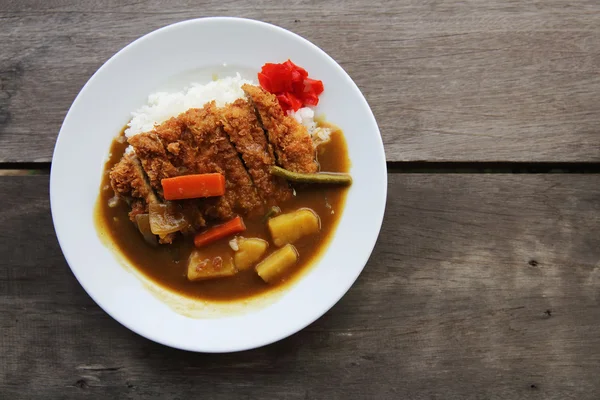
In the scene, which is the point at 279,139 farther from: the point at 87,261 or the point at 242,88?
the point at 87,261

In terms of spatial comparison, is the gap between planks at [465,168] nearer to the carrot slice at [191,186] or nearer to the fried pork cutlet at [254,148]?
the fried pork cutlet at [254,148]

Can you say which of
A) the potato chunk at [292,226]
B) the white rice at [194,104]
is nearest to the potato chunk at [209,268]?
the potato chunk at [292,226]

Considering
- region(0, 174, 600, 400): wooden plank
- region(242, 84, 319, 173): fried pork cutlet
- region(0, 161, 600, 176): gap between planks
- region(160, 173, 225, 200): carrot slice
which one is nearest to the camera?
region(160, 173, 225, 200): carrot slice

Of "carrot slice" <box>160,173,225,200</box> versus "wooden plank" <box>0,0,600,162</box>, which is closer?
"carrot slice" <box>160,173,225,200</box>

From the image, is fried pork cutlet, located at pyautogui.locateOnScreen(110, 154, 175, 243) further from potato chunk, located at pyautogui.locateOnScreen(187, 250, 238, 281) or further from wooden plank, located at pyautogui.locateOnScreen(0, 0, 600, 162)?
wooden plank, located at pyautogui.locateOnScreen(0, 0, 600, 162)

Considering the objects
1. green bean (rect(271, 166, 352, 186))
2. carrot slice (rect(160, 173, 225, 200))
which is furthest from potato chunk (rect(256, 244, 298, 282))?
carrot slice (rect(160, 173, 225, 200))

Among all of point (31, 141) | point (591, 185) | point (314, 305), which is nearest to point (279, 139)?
point (314, 305)
